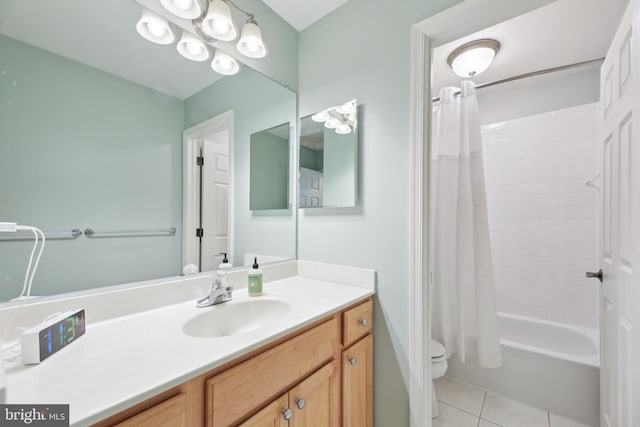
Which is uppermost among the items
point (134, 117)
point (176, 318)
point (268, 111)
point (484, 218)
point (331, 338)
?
point (268, 111)

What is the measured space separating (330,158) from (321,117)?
0.84 ft

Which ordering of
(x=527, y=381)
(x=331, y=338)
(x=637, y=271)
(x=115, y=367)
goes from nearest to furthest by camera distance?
(x=115, y=367) < (x=637, y=271) < (x=331, y=338) < (x=527, y=381)

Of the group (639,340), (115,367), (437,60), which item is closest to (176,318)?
(115,367)

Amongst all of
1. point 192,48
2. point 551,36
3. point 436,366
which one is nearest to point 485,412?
point 436,366

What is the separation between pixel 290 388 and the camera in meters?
0.82

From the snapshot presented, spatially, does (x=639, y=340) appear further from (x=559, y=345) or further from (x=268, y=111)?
(x=268, y=111)

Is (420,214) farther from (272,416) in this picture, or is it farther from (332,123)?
(272,416)

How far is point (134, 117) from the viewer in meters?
0.97

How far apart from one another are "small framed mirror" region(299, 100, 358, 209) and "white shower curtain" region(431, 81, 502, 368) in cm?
58

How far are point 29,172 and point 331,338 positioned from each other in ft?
3.70

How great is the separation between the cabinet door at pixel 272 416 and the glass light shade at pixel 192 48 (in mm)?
1389

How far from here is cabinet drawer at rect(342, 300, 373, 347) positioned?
Answer: 1.07 metres

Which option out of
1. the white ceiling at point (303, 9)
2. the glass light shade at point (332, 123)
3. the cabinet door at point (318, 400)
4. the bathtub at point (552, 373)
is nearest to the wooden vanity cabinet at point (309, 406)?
the cabinet door at point (318, 400)

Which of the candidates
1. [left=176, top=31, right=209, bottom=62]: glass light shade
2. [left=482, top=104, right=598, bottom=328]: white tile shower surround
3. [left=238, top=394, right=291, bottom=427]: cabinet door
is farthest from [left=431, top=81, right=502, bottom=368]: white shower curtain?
[left=176, top=31, right=209, bottom=62]: glass light shade
